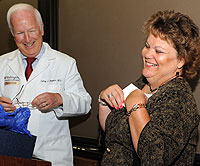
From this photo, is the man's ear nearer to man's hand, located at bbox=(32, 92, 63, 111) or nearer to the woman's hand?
the woman's hand

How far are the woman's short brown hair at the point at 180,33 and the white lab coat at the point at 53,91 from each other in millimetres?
924

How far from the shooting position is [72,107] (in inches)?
88.4

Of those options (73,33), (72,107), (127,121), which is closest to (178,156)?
(127,121)

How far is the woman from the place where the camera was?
135 cm

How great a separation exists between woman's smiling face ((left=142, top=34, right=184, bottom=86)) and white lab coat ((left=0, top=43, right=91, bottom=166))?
0.82m

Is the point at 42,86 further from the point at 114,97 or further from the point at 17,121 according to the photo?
the point at 17,121

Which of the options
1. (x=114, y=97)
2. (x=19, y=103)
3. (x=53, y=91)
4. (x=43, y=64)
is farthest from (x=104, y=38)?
(x=114, y=97)

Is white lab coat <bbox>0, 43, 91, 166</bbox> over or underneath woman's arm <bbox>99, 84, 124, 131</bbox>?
underneath

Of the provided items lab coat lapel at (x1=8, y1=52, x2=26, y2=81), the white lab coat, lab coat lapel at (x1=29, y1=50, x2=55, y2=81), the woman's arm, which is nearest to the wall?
the white lab coat

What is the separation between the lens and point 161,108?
141 cm

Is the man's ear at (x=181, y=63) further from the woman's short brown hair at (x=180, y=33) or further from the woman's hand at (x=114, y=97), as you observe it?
the woman's hand at (x=114, y=97)

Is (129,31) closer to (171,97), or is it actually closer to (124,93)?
(124,93)

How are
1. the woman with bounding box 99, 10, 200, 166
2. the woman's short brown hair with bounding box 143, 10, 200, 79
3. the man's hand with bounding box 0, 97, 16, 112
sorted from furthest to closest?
1. the man's hand with bounding box 0, 97, 16, 112
2. the woman's short brown hair with bounding box 143, 10, 200, 79
3. the woman with bounding box 99, 10, 200, 166

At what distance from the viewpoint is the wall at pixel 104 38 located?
269 cm
